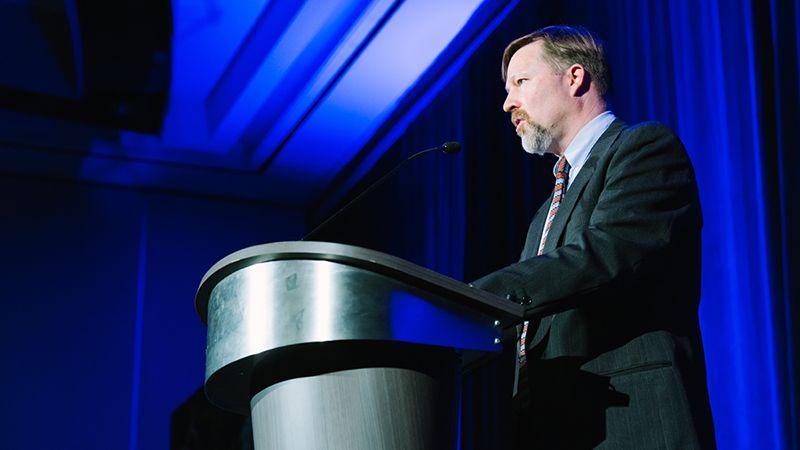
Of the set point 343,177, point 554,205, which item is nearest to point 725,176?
point 554,205

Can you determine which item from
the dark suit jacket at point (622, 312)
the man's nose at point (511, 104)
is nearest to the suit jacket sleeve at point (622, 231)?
the dark suit jacket at point (622, 312)

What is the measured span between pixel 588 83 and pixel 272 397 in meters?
1.03

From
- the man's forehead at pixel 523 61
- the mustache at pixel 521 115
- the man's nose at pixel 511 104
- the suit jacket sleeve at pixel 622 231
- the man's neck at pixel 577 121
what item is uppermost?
the man's forehead at pixel 523 61

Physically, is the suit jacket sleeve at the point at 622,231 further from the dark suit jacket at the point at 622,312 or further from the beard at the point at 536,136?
the beard at the point at 536,136

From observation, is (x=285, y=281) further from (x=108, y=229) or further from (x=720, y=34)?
(x=108, y=229)

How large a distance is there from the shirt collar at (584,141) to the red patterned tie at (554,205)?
0.05ft

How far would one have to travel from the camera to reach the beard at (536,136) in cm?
213

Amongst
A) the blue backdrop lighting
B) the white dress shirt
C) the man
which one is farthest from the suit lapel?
the blue backdrop lighting

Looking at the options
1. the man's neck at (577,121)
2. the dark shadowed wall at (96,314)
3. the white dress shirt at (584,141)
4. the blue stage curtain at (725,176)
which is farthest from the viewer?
the dark shadowed wall at (96,314)

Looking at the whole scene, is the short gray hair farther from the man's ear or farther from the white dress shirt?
Result: the white dress shirt

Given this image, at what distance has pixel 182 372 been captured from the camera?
6422 mm

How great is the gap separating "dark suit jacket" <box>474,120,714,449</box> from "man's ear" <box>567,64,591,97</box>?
360 mm

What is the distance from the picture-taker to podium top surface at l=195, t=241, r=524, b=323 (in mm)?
1404

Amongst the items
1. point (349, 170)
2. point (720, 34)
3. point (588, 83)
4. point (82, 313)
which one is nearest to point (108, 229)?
point (82, 313)
